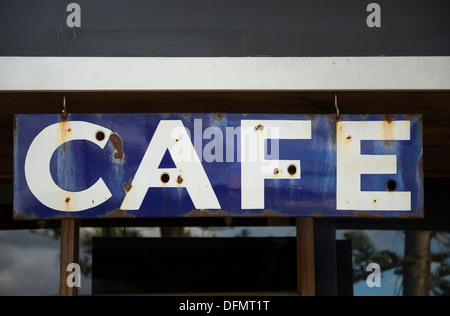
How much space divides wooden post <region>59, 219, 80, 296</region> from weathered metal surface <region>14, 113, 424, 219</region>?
981 mm

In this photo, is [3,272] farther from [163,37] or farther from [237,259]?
[163,37]

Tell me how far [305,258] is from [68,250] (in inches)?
69.2

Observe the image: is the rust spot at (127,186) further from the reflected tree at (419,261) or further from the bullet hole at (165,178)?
the reflected tree at (419,261)

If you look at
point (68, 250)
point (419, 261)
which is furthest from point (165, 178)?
point (419, 261)

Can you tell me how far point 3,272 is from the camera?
17.9ft

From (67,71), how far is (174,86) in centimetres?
70

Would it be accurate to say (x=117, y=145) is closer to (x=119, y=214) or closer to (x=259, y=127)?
(x=119, y=214)

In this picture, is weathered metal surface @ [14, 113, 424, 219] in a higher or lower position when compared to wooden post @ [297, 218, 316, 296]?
higher

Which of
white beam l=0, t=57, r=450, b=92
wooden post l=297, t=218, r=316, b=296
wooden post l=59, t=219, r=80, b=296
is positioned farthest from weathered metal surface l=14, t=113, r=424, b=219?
wooden post l=297, t=218, r=316, b=296

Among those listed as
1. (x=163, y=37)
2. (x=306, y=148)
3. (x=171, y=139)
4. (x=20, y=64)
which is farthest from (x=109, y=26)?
(x=306, y=148)

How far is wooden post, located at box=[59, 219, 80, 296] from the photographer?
471cm

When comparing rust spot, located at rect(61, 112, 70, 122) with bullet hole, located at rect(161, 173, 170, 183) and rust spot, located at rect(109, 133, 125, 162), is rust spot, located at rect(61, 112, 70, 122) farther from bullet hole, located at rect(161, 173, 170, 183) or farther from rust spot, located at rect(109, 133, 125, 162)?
bullet hole, located at rect(161, 173, 170, 183)

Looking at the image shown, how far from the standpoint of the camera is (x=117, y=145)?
3.88 meters
